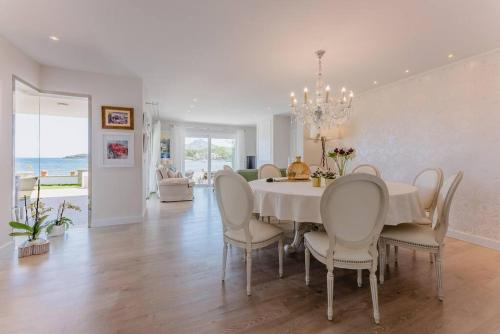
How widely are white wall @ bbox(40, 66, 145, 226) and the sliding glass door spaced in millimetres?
4930

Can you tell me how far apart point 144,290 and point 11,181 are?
2.36m

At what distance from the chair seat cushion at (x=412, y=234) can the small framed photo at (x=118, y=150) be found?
151 inches

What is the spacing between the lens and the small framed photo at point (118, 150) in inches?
148

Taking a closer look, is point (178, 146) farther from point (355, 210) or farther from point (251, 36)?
point (355, 210)

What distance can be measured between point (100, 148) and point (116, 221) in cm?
124

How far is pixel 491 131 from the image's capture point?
113 inches

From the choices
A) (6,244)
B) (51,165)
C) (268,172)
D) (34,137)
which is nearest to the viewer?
(6,244)

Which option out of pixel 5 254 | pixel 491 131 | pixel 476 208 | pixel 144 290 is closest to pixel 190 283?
pixel 144 290

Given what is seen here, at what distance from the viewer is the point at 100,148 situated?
12.2 feet

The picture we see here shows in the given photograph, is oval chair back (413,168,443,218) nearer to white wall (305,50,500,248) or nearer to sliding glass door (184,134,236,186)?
white wall (305,50,500,248)

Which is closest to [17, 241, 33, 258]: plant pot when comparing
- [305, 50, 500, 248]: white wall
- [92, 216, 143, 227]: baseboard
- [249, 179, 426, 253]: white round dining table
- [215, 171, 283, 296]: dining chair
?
[92, 216, 143, 227]: baseboard

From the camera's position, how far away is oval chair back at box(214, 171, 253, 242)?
1790 mm

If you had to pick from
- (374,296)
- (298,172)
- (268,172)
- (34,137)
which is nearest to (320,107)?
(298,172)

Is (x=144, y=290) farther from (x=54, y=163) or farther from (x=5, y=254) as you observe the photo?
(x=54, y=163)
